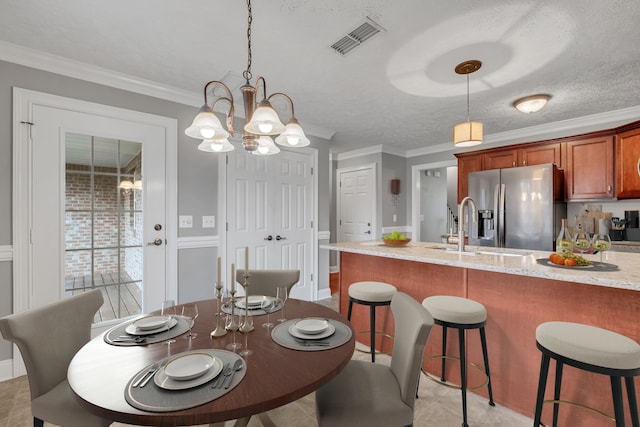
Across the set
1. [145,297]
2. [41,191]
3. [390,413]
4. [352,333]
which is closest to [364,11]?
[352,333]

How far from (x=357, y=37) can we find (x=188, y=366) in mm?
2160

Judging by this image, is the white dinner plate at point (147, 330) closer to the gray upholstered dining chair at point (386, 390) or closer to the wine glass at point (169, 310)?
the wine glass at point (169, 310)

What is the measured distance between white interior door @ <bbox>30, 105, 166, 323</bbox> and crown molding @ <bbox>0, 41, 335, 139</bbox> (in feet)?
1.04

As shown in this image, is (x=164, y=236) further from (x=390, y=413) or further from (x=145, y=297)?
(x=390, y=413)

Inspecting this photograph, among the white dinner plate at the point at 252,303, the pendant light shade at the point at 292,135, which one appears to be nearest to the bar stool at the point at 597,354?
the white dinner plate at the point at 252,303

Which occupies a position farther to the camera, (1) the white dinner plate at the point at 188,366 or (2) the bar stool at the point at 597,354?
(2) the bar stool at the point at 597,354

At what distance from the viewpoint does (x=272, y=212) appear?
12.2 feet

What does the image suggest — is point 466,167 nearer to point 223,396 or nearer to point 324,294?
point 324,294

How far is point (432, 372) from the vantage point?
7.23 ft

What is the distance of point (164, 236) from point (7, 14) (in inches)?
72.9

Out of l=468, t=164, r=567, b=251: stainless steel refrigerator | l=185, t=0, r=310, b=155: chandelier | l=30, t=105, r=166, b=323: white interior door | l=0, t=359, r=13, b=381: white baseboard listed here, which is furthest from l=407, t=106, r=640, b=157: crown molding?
l=0, t=359, r=13, b=381: white baseboard

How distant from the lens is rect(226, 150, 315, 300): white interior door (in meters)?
3.39

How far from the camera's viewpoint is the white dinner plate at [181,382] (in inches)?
33.7

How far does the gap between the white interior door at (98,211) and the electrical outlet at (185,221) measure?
0.17 m
